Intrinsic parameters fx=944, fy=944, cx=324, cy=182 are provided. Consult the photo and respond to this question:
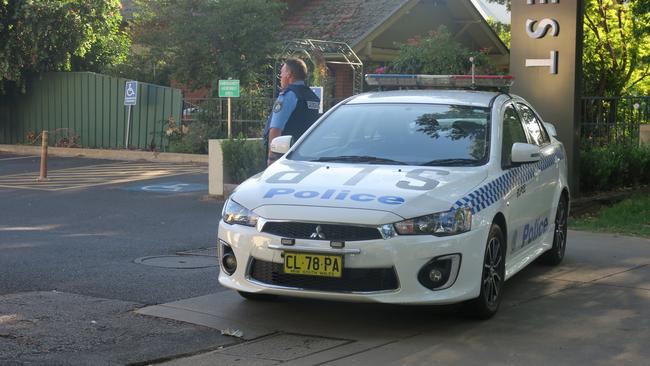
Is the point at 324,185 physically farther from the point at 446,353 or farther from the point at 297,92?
the point at 297,92

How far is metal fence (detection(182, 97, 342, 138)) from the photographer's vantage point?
2085 centimetres

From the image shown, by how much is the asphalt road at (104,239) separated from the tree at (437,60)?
456 centimetres

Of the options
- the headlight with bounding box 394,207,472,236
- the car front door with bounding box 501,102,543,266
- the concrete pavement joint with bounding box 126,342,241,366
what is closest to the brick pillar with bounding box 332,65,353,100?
the car front door with bounding box 501,102,543,266

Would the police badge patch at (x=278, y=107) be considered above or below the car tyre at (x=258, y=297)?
above

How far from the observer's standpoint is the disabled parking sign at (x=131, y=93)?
23.2m

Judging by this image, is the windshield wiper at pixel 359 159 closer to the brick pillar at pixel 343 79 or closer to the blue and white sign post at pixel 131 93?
the blue and white sign post at pixel 131 93

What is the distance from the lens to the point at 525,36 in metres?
13.1

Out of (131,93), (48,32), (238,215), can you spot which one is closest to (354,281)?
(238,215)

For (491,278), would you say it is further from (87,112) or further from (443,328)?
(87,112)

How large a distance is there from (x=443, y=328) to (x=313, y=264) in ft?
3.53

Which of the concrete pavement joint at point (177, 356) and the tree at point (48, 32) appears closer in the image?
the concrete pavement joint at point (177, 356)

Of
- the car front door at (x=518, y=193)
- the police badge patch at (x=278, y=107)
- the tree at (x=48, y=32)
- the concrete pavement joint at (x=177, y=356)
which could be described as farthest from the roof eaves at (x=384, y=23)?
the concrete pavement joint at (x=177, y=356)

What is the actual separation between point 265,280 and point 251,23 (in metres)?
17.7

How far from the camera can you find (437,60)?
17484 mm
